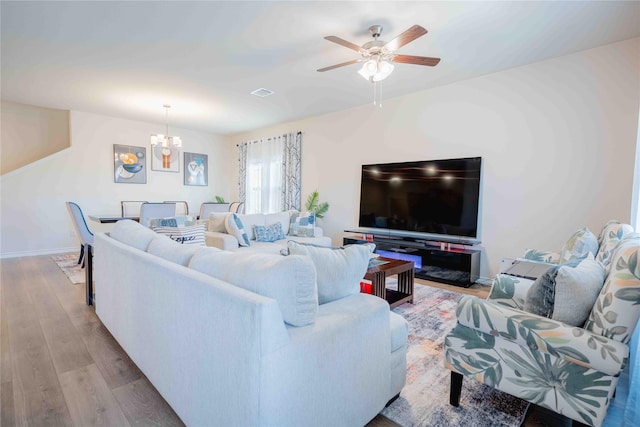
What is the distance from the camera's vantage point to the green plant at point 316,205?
5.82m

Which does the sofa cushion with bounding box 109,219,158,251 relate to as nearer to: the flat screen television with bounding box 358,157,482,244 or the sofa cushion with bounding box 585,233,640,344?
the sofa cushion with bounding box 585,233,640,344

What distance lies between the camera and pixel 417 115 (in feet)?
14.9

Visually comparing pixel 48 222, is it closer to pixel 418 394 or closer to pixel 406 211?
pixel 406 211

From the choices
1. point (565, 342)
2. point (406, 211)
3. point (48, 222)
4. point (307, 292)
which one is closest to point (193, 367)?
point (307, 292)

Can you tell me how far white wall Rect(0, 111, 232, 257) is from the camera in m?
5.33

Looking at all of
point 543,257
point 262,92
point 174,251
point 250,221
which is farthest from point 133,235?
A: point 543,257

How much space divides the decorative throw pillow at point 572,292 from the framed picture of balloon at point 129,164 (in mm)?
7240

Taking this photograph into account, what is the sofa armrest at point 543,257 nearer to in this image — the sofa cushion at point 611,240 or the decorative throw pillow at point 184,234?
the sofa cushion at point 611,240

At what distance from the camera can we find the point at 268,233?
462 centimetres

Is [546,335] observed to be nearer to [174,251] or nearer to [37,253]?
[174,251]

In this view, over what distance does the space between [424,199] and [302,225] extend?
1.95m

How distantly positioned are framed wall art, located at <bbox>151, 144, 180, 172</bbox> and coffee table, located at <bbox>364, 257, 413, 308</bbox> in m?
5.66

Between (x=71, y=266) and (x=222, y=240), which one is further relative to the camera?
(x=71, y=266)

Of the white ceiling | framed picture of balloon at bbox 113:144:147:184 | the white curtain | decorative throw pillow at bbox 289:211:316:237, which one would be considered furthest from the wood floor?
the white curtain
